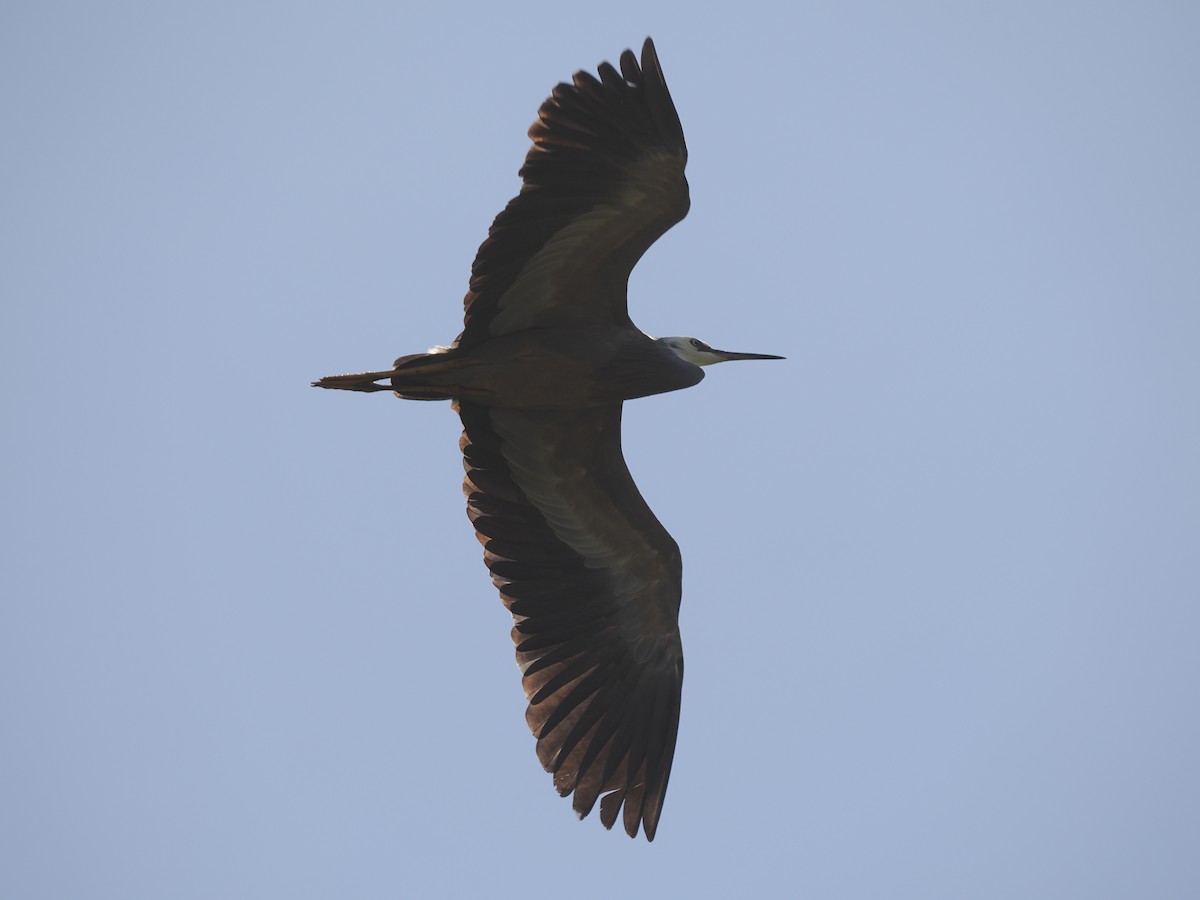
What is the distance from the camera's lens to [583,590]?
36.8 ft

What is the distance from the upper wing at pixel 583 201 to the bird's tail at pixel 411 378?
8.9 inches

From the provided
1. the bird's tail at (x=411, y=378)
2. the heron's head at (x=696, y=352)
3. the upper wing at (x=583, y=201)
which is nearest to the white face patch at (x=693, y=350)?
the heron's head at (x=696, y=352)

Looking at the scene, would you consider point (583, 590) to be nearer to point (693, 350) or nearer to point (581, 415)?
point (581, 415)

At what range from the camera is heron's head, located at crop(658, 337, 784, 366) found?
37.1 feet

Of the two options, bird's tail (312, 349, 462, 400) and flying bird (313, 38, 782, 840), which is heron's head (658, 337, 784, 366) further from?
bird's tail (312, 349, 462, 400)

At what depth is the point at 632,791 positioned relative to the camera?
10.6 metres

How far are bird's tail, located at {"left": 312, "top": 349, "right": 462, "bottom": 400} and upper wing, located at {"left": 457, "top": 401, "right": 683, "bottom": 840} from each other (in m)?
0.50

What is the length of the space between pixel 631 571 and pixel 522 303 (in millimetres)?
2172

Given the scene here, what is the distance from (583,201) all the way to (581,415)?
1653 millimetres

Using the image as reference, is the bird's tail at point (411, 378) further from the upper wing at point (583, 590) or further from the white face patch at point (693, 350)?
the white face patch at point (693, 350)

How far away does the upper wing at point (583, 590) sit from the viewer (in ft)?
35.3

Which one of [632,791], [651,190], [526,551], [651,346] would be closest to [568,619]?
[526,551]

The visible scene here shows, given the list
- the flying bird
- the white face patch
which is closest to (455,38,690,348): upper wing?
the flying bird

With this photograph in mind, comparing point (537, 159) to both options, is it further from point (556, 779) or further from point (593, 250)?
point (556, 779)
